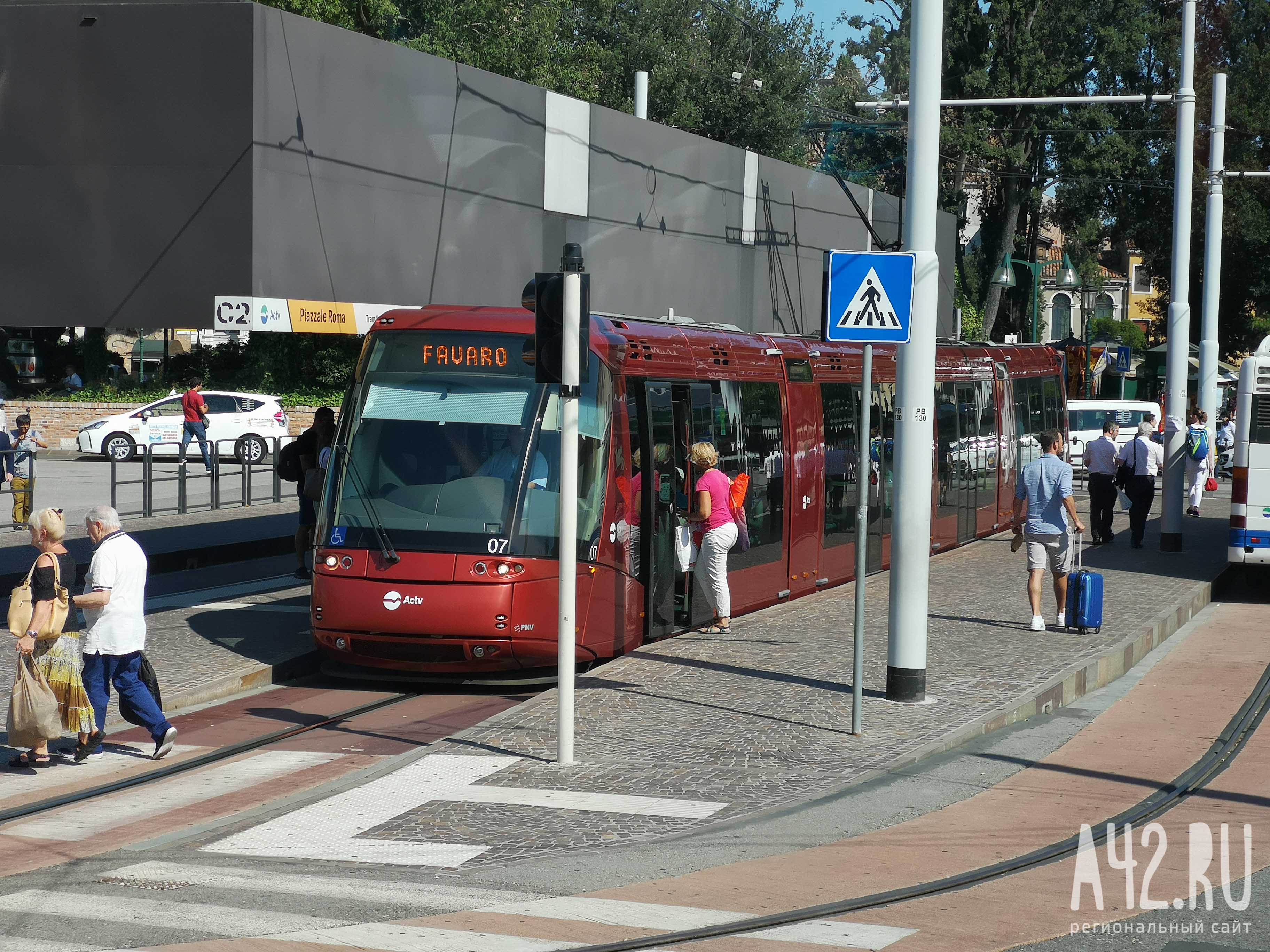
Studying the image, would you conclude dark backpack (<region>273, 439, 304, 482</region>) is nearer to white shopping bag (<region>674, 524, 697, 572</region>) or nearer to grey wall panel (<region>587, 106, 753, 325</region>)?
white shopping bag (<region>674, 524, 697, 572</region>)

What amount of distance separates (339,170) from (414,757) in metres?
14.1

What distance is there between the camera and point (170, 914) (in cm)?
591

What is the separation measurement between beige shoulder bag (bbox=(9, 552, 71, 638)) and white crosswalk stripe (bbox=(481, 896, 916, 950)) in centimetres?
401

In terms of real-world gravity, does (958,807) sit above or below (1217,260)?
below

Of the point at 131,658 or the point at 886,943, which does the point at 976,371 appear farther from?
the point at 886,943

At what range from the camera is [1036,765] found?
345 inches

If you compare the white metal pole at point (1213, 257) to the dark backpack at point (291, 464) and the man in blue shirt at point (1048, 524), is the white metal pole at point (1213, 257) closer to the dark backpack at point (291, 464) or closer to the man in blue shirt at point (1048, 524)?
the man in blue shirt at point (1048, 524)

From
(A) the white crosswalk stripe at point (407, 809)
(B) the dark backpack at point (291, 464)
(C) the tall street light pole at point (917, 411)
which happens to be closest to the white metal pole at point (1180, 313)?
(C) the tall street light pole at point (917, 411)

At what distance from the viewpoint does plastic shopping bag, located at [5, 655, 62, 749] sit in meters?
8.52

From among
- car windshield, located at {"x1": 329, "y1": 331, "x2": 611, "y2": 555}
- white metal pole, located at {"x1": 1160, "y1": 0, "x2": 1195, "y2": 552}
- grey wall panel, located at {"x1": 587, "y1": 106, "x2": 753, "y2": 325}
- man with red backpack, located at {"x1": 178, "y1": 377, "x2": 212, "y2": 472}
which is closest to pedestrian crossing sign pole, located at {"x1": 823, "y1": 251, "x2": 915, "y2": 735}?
car windshield, located at {"x1": 329, "y1": 331, "x2": 611, "y2": 555}

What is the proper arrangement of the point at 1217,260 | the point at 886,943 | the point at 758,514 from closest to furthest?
the point at 886,943 → the point at 758,514 → the point at 1217,260

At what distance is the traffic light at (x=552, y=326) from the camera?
848 cm

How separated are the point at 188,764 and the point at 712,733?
3.04 meters

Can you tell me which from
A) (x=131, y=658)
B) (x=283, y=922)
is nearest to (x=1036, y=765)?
(x=283, y=922)
